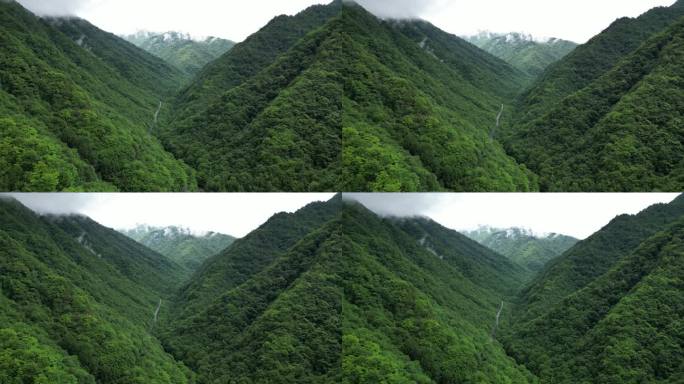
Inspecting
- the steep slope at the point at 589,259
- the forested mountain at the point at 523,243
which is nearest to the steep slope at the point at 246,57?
the forested mountain at the point at 523,243

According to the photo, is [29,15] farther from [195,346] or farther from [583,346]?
[583,346]

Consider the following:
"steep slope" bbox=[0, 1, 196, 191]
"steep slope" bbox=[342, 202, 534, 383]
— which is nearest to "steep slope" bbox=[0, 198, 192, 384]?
"steep slope" bbox=[0, 1, 196, 191]

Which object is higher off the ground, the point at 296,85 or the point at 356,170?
the point at 296,85

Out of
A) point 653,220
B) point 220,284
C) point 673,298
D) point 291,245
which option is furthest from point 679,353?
point 220,284

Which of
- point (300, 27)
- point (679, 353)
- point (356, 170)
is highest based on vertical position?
point (300, 27)

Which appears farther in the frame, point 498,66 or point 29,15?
point 498,66
